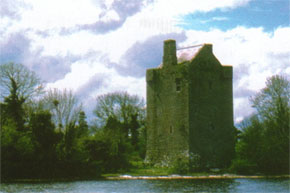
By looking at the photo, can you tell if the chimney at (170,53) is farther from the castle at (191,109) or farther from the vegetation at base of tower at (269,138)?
A: the vegetation at base of tower at (269,138)

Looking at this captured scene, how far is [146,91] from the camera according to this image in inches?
2103

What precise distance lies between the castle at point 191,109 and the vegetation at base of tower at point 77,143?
1.59 meters

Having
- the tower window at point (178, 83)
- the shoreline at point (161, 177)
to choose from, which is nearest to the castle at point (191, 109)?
the tower window at point (178, 83)

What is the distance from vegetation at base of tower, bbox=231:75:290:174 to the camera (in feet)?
152

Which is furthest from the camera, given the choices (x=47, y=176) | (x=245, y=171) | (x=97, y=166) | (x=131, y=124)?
(x=131, y=124)

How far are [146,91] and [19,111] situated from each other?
1166 centimetres

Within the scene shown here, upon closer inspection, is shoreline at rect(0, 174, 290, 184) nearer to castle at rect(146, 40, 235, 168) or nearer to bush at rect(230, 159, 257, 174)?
bush at rect(230, 159, 257, 174)

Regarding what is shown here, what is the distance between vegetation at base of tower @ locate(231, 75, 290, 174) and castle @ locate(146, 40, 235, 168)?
141 inches

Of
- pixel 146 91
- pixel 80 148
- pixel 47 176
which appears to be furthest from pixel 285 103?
pixel 47 176

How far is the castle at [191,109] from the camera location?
49719mm

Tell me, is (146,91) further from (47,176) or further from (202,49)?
(47,176)

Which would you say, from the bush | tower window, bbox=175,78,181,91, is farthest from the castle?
the bush

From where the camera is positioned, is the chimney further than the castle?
Yes

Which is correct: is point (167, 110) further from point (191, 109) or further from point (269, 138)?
point (269, 138)
